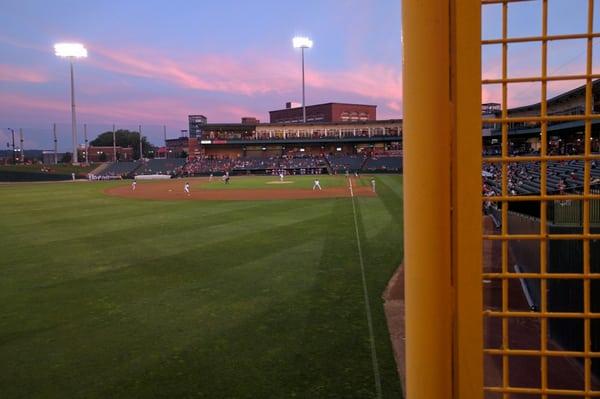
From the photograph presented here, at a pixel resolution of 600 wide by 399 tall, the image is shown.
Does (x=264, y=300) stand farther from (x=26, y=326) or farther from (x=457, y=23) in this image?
(x=457, y=23)

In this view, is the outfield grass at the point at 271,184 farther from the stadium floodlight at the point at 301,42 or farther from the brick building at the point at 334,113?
the brick building at the point at 334,113

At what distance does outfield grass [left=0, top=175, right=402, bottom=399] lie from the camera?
6.02 metres

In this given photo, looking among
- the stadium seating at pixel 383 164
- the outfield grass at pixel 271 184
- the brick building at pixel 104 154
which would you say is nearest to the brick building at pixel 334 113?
the stadium seating at pixel 383 164

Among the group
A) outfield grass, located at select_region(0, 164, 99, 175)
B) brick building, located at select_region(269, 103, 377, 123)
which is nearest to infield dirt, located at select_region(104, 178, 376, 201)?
outfield grass, located at select_region(0, 164, 99, 175)

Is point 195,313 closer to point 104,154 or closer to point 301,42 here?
point 301,42

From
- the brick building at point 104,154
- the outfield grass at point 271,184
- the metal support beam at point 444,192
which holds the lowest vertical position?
the outfield grass at point 271,184

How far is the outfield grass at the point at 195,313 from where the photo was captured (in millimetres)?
6023

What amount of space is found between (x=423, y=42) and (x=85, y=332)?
779 centimetres

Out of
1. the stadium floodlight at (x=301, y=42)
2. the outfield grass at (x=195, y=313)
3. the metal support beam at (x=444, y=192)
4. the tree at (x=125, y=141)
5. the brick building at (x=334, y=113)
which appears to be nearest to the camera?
the metal support beam at (x=444, y=192)

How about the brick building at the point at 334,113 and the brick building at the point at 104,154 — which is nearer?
the brick building at the point at 104,154

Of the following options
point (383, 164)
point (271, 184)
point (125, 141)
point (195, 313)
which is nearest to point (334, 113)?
point (383, 164)

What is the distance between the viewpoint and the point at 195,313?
340 inches

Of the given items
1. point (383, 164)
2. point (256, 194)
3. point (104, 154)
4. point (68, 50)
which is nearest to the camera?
point (256, 194)

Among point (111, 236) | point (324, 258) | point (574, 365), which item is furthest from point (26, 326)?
point (111, 236)
